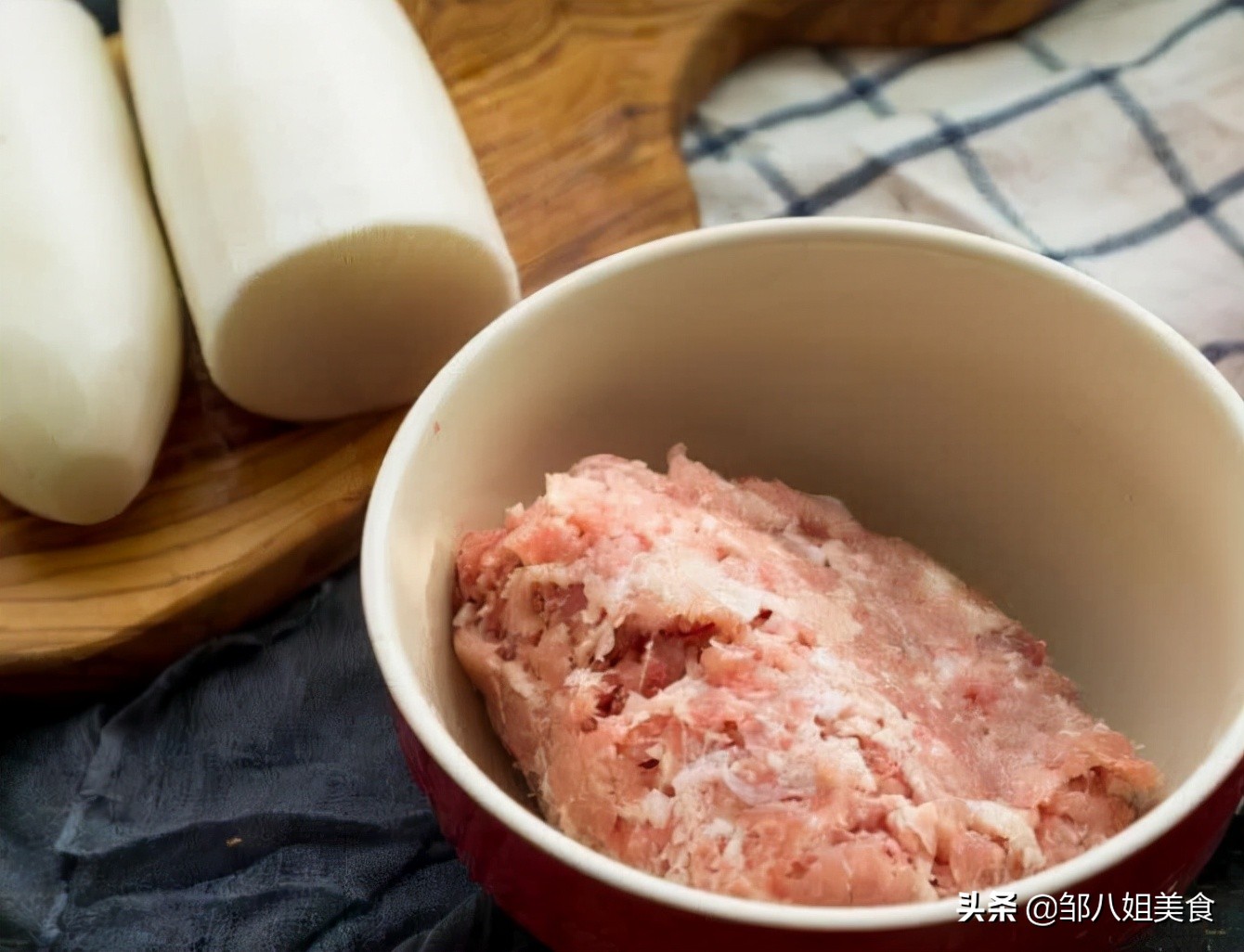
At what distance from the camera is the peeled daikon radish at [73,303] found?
0.70 m

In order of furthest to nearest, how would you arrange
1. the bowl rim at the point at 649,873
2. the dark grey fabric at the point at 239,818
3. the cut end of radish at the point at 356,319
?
the cut end of radish at the point at 356,319 < the dark grey fabric at the point at 239,818 < the bowl rim at the point at 649,873

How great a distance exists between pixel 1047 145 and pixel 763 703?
0.65 metres

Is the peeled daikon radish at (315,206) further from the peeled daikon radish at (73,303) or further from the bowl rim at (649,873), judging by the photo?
the bowl rim at (649,873)

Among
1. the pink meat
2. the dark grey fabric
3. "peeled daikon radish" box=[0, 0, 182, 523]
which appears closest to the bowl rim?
the pink meat

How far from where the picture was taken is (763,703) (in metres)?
0.46

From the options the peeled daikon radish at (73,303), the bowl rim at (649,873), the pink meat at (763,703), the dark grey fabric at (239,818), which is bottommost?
the dark grey fabric at (239,818)

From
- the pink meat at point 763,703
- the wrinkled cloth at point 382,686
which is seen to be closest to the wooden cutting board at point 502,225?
the wrinkled cloth at point 382,686

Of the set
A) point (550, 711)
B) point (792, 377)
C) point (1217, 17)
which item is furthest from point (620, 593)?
point (1217, 17)

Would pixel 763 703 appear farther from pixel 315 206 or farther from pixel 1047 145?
pixel 1047 145

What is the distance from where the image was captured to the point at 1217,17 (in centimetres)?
100

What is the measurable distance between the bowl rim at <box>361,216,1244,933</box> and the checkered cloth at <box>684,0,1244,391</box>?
0.34m

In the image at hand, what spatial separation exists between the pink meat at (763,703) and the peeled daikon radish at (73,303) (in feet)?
0.97

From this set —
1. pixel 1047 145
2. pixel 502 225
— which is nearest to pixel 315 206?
pixel 502 225

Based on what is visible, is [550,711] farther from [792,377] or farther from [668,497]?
[792,377]
